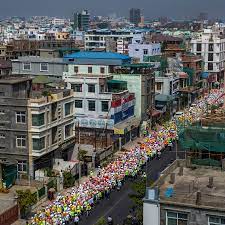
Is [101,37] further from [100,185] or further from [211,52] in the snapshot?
[100,185]

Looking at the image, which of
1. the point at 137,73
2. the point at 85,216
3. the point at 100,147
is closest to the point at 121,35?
the point at 137,73

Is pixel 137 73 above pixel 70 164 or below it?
above

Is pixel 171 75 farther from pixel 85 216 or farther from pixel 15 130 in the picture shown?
pixel 85 216

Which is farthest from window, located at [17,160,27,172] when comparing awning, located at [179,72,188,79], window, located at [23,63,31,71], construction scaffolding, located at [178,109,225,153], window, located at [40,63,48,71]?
awning, located at [179,72,188,79]

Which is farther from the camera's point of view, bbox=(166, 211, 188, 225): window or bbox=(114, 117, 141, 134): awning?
bbox=(114, 117, 141, 134): awning

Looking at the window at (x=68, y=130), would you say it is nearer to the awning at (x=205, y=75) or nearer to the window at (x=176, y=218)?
the window at (x=176, y=218)

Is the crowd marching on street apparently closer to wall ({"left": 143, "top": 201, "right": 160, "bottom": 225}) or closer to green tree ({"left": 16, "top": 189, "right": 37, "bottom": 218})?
green tree ({"left": 16, "top": 189, "right": 37, "bottom": 218})
